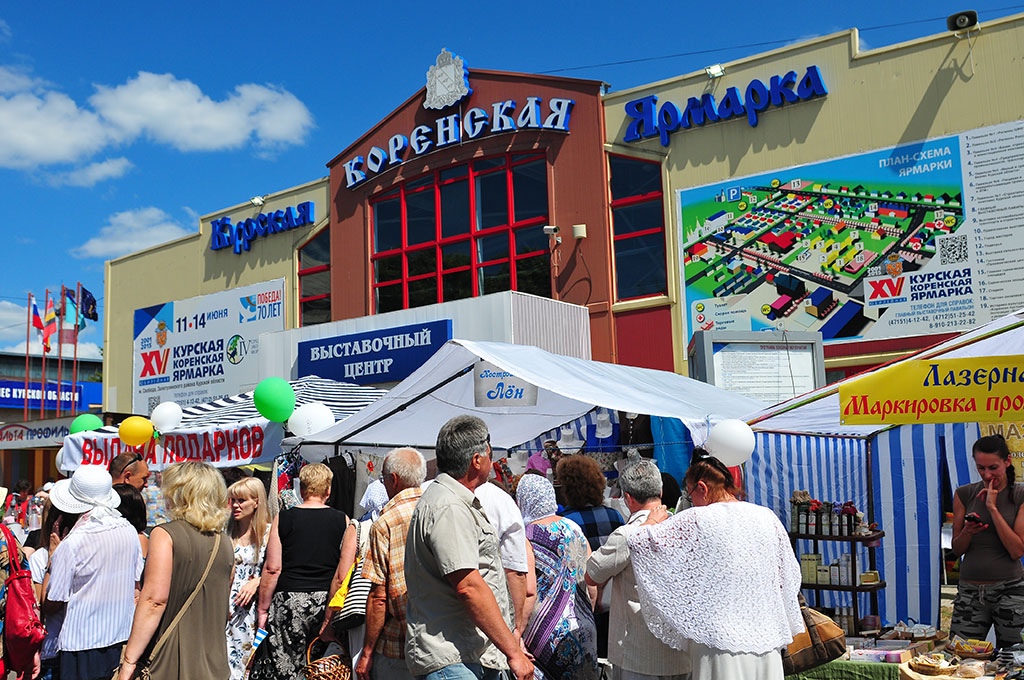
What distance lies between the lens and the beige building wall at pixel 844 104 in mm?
13195

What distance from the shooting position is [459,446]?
3920 millimetres

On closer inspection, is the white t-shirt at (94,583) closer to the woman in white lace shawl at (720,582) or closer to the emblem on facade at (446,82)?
the woman in white lace shawl at (720,582)

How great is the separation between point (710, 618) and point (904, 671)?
1864 millimetres

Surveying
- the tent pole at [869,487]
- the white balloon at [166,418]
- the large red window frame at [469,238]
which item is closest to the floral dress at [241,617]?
the white balloon at [166,418]

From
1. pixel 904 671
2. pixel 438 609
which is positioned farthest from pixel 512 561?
pixel 904 671

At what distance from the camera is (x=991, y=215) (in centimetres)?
1296

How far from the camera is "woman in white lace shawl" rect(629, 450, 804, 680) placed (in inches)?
157

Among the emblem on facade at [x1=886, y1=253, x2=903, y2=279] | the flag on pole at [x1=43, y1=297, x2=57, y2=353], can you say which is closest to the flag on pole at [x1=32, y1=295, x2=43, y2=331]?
the flag on pole at [x1=43, y1=297, x2=57, y2=353]

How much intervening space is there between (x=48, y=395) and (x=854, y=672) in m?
36.2

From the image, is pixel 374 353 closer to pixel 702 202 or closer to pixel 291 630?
pixel 702 202

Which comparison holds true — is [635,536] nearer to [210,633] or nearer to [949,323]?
[210,633]

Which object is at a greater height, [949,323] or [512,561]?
[949,323]

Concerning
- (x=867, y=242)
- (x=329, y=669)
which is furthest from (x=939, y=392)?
(x=867, y=242)

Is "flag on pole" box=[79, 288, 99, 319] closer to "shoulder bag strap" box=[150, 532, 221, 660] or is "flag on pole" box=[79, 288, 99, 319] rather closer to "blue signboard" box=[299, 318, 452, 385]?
"blue signboard" box=[299, 318, 452, 385]
